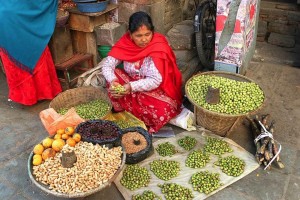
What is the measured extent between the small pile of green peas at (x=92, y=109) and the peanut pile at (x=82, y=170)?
3.26 feet

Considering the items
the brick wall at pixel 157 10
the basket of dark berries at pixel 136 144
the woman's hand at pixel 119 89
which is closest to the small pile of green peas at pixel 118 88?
the woman's hand at pixel 119 89

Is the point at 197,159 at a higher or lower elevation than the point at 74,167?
lower

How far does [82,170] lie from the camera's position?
7.74ft

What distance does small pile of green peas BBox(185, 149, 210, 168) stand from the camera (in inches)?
119

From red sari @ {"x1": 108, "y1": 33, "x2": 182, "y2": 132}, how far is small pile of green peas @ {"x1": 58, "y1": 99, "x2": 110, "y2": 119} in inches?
6.1

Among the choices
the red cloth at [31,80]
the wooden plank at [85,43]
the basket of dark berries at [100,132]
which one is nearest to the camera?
the basket of dark berries at [100,132]

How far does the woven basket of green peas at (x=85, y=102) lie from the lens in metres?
3.58

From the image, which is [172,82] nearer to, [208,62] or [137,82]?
[137,82]

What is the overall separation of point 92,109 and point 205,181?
1.57 meters

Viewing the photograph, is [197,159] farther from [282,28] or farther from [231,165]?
[282,28]

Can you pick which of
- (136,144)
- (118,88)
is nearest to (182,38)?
(118,88)

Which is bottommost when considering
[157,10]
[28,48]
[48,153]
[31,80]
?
[48,153]

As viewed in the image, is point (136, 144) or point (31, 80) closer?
point (136, 144)

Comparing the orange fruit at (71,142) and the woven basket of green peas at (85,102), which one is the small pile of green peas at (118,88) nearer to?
the woven basket of green peas at (85,102)
